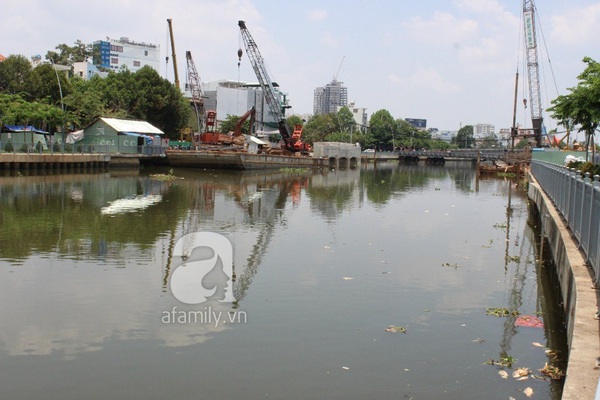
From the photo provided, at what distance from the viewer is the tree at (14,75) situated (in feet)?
208

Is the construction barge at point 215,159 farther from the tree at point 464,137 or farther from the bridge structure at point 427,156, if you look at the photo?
the tree at point 464,137

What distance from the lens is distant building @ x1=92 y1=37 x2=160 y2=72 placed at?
524 feet

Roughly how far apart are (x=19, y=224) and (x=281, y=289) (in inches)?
422

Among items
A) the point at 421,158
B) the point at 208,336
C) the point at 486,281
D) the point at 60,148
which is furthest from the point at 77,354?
the point at 421,158

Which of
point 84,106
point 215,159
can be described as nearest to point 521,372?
point 215,159

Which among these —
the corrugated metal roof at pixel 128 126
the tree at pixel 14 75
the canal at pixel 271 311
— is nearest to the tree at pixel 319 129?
the corrugated metal roof at pixel 128 126

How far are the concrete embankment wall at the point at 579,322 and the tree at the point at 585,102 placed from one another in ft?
36.8

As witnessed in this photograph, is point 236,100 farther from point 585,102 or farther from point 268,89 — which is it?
point 585,102

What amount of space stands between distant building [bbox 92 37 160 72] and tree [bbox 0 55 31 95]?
96693 millimetres

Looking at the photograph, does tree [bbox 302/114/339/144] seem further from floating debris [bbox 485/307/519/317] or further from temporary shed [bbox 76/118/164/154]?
floating debris [bbox 485/307/519/317]

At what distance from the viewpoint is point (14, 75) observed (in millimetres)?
64312

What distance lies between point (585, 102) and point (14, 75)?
57.9 metres

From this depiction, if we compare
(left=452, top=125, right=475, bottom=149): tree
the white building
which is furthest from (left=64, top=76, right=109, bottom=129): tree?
(left=452, top=125, right=475, bottom=149): tree

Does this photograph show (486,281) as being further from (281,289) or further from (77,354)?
(77,354)
